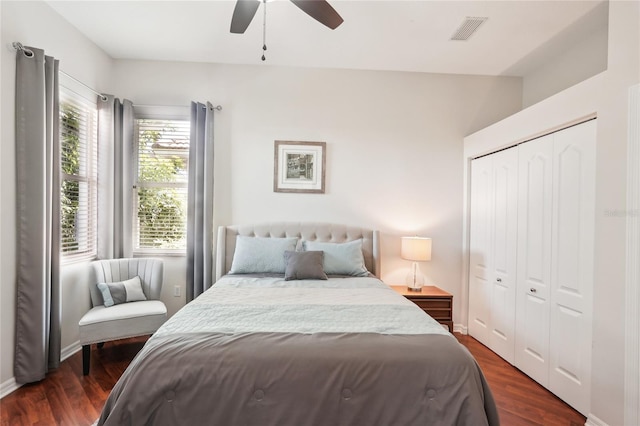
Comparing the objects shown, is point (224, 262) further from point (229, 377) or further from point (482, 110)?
point (482, 110)

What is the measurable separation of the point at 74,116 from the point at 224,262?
1.99 meters

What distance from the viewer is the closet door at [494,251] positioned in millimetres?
2967

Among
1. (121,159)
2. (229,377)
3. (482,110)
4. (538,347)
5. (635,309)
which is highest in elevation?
(482,110)

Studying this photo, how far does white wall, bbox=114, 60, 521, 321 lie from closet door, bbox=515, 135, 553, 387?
929mm

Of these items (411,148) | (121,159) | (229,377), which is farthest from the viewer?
(411,148)

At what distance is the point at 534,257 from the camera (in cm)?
268

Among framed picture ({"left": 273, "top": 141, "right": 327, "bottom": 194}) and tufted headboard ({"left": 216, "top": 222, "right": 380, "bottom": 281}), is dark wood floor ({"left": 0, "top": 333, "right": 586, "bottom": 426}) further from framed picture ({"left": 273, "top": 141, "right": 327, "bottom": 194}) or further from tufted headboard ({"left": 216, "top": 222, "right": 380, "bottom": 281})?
framed picture ({"left": 273, "top": 141, "right": 327, "bottom": 194})

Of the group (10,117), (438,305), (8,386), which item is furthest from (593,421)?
(10,117)

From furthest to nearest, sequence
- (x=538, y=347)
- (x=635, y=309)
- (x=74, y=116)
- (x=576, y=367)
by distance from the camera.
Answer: (x=74, y=116) → (x=538, y=347) → (x=576, y=367) → (x=635, y=309)

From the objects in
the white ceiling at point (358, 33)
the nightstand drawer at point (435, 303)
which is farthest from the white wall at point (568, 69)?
the nightstand drawer at point (435, 303)

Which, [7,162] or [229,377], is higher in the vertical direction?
[7,162]

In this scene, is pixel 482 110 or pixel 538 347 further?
pixel 482 110

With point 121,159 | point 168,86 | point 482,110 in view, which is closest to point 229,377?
point 121,159

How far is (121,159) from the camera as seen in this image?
3.41 m
